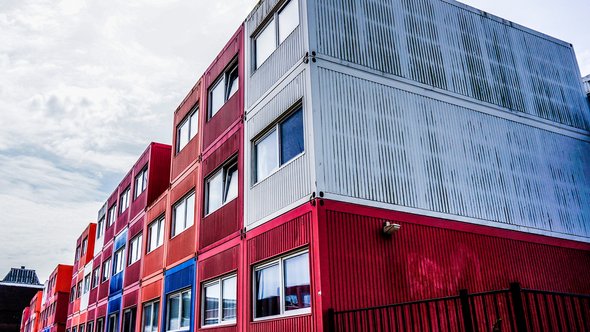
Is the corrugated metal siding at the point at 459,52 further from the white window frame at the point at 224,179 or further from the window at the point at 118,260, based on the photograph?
the window at the point at 118,260

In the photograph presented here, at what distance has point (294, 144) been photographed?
1194cm

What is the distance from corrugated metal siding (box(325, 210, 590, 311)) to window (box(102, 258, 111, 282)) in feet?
75.9

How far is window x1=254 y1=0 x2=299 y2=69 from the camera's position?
13023 millimetres

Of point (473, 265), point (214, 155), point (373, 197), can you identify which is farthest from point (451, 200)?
point (214, 155)

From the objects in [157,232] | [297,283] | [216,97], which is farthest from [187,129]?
[297,283]

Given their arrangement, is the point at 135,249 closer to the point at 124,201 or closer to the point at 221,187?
the point at 124,201

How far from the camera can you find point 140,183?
86.6 feet

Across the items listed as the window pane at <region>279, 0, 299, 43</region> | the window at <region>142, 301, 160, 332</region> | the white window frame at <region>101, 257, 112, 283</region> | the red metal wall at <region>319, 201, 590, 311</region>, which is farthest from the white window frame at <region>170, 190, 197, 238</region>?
the white window frame at <region>101, 257, 112, 283</region>

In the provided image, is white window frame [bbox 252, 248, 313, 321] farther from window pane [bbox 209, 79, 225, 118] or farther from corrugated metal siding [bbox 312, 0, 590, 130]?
window pane [bbox 209, 79, 225, 118]

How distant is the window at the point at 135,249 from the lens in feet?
79.8

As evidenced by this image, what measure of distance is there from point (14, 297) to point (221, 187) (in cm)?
7907

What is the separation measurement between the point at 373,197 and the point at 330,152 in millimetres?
1382

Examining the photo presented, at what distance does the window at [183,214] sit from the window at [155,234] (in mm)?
1575

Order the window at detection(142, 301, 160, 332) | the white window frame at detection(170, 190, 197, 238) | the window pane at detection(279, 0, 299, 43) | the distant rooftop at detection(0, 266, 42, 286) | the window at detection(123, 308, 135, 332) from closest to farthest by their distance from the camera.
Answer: the window pane at detection(279, 0, 299, 43)
the white window frame at detection(170, 190, 197, 238)
the window at detection(142, 301, 160, 332)
the window at detection(123, 308, 135, 332)
the distant rooftop at detection(0, 266, 42, 286)
